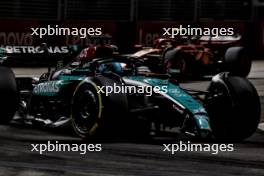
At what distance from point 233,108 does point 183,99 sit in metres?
0.59

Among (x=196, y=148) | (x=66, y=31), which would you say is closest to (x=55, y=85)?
(x=196, y=148)

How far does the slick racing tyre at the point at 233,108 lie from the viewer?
8.80m

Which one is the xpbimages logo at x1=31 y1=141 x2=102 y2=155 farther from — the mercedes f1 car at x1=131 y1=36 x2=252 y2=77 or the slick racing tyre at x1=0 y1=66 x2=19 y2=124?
the mercedes f1 car at x1=131 y1=36 x2=252 y2=77

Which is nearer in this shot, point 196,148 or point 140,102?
point 196,148

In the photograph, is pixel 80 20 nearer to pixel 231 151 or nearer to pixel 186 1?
pixel 186 1

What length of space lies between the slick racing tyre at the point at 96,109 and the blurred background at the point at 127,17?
1507 cm

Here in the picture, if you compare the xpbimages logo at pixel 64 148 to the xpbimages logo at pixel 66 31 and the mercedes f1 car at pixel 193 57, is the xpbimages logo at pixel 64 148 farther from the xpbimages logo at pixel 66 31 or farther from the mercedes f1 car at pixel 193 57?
the xpbimages logo at pixel 66 31

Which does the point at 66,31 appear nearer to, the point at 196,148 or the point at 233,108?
the point at 233,108

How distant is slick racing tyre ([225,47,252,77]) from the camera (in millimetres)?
17561

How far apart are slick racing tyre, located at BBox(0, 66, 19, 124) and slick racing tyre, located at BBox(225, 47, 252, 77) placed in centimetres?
725

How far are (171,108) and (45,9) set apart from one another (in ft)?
60.0

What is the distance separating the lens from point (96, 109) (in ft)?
28.9

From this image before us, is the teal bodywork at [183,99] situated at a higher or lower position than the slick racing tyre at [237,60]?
higher

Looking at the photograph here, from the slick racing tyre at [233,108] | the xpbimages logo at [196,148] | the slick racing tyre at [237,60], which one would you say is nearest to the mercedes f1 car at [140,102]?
the slick racing tyre at [233,108]
